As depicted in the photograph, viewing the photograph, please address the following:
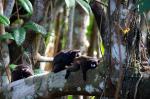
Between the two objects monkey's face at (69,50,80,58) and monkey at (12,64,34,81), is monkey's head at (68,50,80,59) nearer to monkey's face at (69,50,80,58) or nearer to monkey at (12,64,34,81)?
monkey's face at (69,50,80,58)

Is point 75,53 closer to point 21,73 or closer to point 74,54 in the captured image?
point 74,54

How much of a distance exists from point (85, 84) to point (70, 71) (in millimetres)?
154

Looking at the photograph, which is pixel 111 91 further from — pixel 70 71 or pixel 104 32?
pixel 104 32

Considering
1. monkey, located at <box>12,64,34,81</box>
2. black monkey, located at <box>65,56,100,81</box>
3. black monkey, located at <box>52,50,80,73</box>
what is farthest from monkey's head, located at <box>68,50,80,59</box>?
monkey, located at <box>12,64,34,81</box>

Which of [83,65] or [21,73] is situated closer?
[83,65]

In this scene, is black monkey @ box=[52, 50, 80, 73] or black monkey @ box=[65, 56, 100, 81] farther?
black monkey @ box=[52, 50, 80, 73]

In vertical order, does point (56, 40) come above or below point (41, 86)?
above

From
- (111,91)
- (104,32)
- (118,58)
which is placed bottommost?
(111,91)

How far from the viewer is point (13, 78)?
344 centimetres

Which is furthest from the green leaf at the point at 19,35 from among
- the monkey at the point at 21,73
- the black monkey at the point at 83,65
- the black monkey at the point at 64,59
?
the black monkey at the point at 83,65

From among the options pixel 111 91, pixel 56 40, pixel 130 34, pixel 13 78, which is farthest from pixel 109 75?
pixel 56 40

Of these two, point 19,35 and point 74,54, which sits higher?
point 19,35

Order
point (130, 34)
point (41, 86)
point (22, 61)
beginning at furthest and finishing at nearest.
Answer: point (22, 61) → point (41, 86) → point (130, 34)

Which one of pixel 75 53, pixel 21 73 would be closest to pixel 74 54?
pixel 75 53
